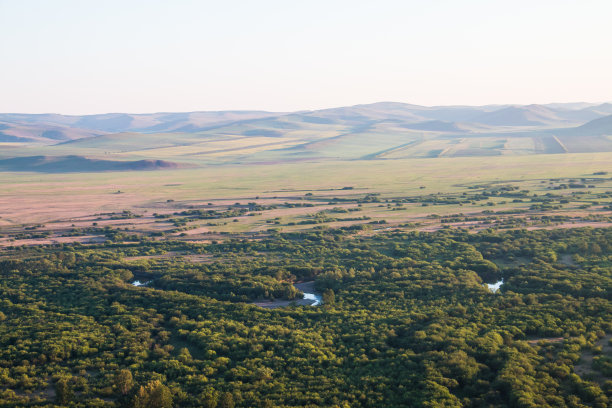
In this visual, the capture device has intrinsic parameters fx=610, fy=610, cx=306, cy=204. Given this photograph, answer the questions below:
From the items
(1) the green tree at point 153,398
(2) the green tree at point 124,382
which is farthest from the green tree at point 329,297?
(1) the green tree at point 153,398

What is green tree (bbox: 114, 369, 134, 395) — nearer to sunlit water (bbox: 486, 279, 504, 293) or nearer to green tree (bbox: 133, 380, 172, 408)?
green tree (bbox: 133, 380, 172, 408)

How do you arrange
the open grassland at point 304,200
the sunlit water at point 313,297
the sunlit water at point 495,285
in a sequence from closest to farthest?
→ the sunlit water at point 313,297 < the sunlit water at point 495,285 < the open grassland at point 304,200

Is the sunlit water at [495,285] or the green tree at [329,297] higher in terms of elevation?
the green tree at [329,297]

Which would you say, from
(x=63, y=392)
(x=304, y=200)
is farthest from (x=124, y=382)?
(x=304, y=200)

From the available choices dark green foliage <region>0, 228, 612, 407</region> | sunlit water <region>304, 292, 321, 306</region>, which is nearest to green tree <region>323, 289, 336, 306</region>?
dark green foliage <region>0, 228, 612, 407</region>

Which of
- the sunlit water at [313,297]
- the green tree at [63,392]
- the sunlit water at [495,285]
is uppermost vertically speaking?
the green tree at [63,392]

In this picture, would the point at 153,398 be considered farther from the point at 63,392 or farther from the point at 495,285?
the point at 495,285

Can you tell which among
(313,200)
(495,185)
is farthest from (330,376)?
(495,185)

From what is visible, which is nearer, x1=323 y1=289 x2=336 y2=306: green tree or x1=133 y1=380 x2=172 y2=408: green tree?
x1=133 y1=380 x2=172 y2=408: green tree

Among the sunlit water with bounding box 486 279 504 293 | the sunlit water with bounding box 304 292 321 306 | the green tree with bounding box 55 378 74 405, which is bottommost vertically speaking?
the sunlit water with bounding box 304 292 321 306

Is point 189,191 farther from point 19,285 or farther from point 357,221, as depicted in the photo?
point 19,285

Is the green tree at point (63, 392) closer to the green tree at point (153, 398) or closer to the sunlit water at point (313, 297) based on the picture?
the green tree at point (153, 398)
